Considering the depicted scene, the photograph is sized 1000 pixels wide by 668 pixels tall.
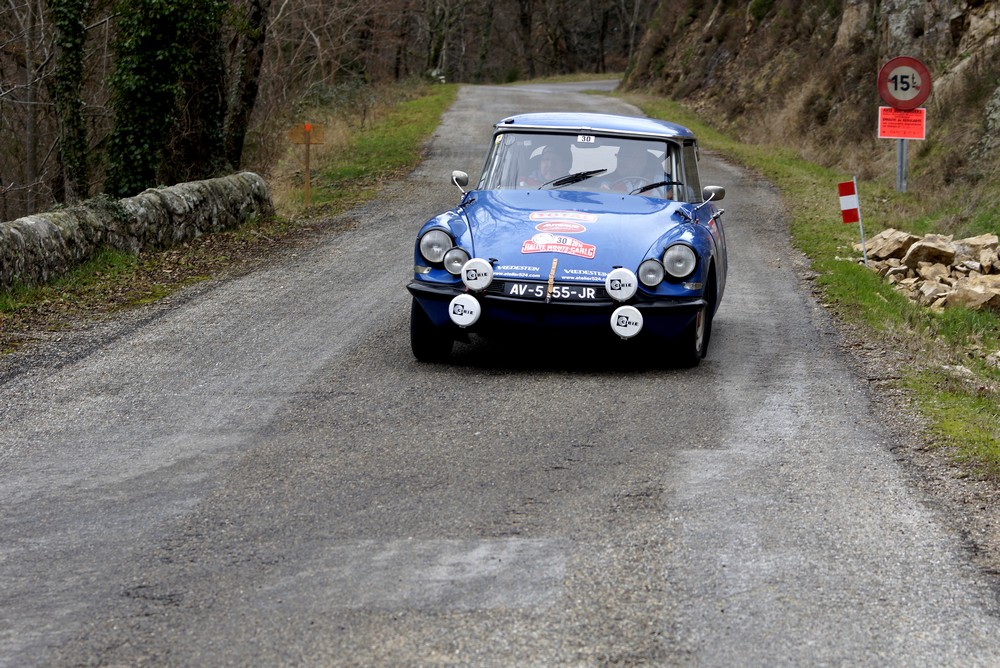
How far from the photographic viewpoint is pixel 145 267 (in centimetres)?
1328

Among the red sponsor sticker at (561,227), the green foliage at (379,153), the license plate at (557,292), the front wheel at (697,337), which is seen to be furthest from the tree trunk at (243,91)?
the license plate at (557,292)

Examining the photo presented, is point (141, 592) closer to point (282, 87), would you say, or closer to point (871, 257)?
point (871, 257)

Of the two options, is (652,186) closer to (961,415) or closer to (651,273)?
(651,273)

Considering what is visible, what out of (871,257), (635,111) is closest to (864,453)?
(871,257)

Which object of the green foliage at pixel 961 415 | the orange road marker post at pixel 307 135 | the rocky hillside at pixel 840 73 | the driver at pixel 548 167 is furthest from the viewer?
the rocky hillside at pixel 840 73

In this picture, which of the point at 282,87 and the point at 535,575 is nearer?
the point at 535,575

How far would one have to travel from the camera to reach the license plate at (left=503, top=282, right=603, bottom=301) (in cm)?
805

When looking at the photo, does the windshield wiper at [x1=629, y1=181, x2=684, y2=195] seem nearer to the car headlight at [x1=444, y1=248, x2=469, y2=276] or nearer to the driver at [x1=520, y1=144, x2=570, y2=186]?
the driver at [x1=520, y1=144, x2=570, y2=186]

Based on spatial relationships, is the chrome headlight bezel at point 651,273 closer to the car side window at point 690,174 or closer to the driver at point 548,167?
the car side window at point 690,174

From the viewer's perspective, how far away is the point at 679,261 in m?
8.30

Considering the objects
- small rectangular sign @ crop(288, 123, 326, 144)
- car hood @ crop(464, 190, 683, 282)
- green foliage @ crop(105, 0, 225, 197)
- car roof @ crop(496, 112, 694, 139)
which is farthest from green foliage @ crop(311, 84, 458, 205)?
car hood @ crop(464, 190, 683, 282)

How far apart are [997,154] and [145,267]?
508 inches

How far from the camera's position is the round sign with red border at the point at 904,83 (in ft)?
62.7

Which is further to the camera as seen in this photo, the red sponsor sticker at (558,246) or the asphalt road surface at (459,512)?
the red sponsor sticker at (558,246)
